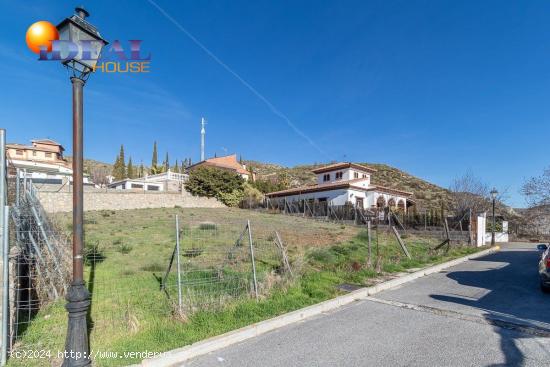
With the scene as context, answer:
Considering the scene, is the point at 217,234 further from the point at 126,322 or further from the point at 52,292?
the point at 126,322

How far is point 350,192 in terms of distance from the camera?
3253 centimetres

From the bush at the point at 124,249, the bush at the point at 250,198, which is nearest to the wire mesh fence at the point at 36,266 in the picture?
the bush at the point at 124,249

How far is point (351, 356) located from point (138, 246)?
402 inches

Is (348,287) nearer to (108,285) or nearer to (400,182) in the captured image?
(108,285)

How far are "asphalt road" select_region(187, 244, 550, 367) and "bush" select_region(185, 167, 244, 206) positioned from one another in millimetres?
31472

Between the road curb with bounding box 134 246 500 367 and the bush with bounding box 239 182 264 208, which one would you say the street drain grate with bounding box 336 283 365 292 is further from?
the bush with bounding box 239 182 264 208

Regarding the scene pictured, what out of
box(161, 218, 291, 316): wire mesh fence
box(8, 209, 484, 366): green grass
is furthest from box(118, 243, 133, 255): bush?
box(161, 218, 291, 316): wire mesh fence

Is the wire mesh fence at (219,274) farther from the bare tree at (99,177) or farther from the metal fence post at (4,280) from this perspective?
the bare tree at (99,177)

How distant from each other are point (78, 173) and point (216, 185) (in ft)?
112

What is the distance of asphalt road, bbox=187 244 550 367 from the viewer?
4035 millimetres

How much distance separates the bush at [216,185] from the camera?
36.8 meters

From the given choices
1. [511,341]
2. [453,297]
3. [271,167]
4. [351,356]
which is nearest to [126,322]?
[351,356]

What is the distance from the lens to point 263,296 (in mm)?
6492

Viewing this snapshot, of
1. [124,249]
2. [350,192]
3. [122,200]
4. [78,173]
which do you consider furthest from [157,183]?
[78,173]
